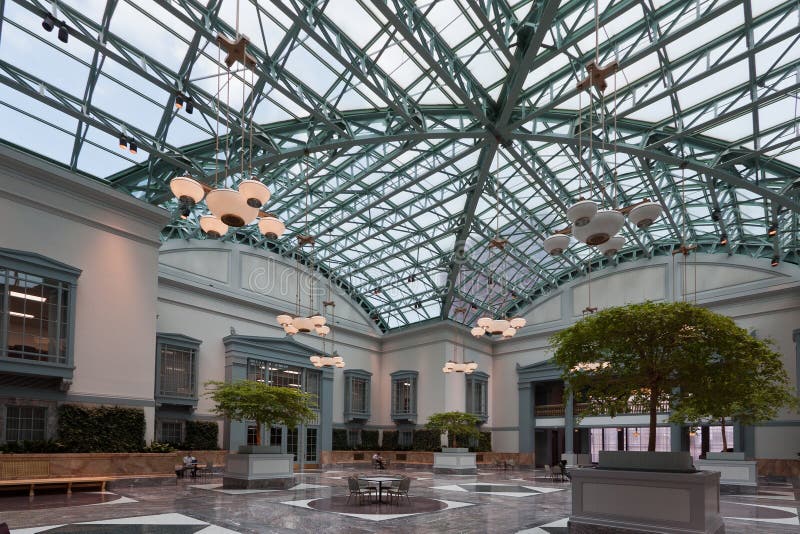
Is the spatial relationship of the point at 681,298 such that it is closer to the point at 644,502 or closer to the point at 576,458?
the point at 576,458

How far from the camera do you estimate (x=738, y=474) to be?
1820 cm

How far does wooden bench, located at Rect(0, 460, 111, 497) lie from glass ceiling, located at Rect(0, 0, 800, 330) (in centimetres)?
871

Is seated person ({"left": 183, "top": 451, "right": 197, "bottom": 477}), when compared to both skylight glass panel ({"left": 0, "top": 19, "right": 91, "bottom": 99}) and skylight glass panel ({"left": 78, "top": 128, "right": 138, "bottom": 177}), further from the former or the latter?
skylight glass panel ({"left": 0, "top": 19, "right": 91, "bottom": 99})

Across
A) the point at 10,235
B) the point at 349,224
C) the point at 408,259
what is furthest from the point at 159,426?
the point at 408,259

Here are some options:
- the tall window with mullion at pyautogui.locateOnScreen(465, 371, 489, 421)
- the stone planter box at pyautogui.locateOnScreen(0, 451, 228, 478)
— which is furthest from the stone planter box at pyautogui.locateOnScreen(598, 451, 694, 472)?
the tall window with mullion at pyautogui.locateOnScreen(465, 371, 489, 421)

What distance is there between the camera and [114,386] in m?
17.7

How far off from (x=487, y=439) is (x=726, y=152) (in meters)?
20.7

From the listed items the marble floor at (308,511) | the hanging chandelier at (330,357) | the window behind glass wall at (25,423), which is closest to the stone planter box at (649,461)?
the marble floor at (308,511)

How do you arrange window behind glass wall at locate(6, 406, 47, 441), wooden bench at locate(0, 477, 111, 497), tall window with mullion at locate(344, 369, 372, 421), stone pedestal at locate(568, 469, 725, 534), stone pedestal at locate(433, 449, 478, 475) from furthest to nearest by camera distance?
tall window with mullion at locate(344, 369, 372, 421)
stone pedestal at locate(433, 449, 478, 475)
window behind glass wall at locate(6, 406, 47, 441)
wooden bench at locate(0, 477, 111, 497)
stone pedestal at locate(568, 469, 725, 534)

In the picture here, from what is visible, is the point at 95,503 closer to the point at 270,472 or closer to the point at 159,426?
the point at 270,472

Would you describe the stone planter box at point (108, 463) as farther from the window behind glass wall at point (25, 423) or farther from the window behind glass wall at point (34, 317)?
the window behind glass wall at point (34, 317)

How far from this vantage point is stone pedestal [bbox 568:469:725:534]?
28.3ft

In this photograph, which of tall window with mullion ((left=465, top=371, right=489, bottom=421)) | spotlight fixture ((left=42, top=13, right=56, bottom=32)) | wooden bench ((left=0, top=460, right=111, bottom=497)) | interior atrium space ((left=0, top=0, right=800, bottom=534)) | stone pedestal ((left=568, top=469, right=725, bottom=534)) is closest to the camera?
stone pedestal ((left=568, top=469, right=725, bottom=534))

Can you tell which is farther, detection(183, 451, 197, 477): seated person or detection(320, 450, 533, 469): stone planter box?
detection(320, 450, 533, 469): stone planter box
